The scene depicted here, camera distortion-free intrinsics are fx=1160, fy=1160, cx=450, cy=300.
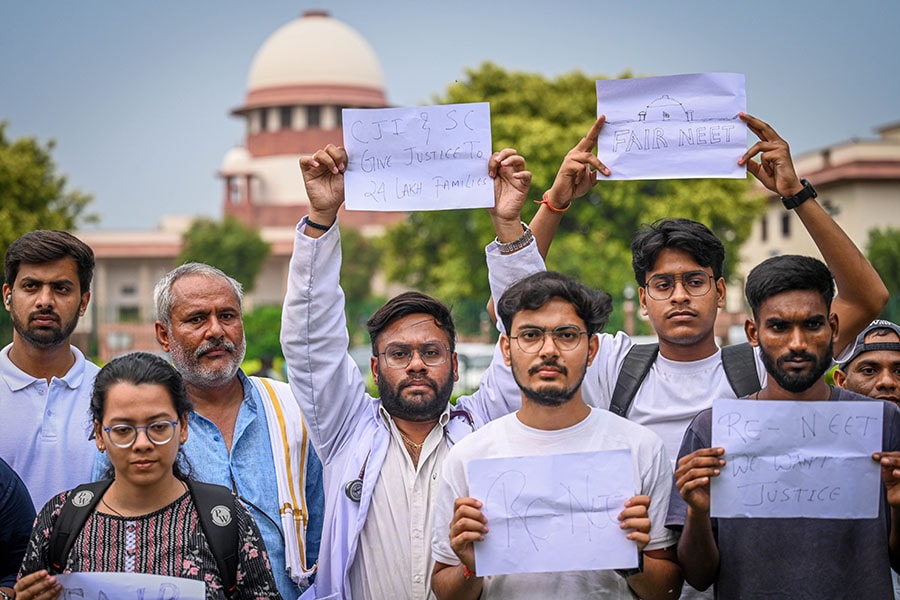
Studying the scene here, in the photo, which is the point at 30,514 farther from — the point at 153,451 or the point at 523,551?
the point at 523,551

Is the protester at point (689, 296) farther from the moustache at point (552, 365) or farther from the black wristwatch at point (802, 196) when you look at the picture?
the moustache at point (552, 365)

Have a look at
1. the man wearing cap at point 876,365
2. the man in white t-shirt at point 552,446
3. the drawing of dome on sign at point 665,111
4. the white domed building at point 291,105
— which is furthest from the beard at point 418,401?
the white domed building at point 291,105

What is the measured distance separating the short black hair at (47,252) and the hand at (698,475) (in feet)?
7.56

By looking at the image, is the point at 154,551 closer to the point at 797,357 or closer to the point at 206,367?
the point at 206,367

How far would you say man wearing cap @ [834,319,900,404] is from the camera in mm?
4266

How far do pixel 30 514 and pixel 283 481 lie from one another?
0.88m

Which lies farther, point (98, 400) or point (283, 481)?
point (283, 481)

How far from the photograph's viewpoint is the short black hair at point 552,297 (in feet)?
11.4

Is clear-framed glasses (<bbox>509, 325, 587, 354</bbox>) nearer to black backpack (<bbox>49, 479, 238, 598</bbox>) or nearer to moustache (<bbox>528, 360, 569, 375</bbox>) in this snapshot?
moustache (<bbox>528, 360, 569, 375</bbox>)

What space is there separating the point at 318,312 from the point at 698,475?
1.44 m

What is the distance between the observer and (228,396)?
14.2 feet

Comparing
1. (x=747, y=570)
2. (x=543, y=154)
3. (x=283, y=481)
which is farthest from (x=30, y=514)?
(x=543, y=154)

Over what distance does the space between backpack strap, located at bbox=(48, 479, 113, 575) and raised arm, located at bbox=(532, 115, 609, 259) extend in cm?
184

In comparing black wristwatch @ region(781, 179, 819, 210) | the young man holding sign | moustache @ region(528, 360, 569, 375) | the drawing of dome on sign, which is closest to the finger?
the drawing of dome on sign
